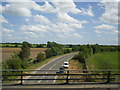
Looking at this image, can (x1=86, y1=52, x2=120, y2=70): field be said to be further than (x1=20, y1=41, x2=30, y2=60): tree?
No

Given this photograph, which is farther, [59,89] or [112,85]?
[112,85]

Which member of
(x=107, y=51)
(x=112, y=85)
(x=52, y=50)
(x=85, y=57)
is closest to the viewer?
(x=112, y=85)

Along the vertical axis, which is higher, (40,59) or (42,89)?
(42,89)

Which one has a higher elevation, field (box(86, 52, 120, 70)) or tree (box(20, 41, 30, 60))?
tree (box(20, 41, 30, 60))

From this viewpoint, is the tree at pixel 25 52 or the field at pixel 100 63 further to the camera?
the tree at pixel 25 52

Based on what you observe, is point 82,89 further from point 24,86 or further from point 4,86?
point 4,86

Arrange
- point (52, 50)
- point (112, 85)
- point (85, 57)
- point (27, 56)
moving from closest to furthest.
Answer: point (112, 85) → point (85, 57) → point (27, 56) → point (52, 50)

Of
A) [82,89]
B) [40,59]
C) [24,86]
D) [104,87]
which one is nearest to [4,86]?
[24,86]

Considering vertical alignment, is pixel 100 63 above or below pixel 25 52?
below

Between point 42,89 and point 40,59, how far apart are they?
6165 centimetres

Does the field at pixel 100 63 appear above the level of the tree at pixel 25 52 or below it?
below

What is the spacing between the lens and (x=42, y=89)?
5.93 m

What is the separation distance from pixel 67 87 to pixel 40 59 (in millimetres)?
61571

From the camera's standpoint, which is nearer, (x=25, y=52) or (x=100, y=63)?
(x=100, y=63)
